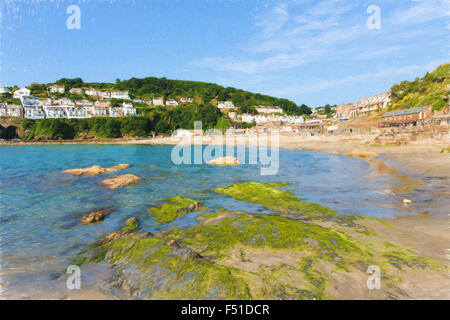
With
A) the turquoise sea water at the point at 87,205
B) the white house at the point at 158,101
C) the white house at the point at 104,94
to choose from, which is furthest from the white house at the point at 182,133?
the white house at the point at 104,94

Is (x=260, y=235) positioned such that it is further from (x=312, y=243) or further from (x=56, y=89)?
(x=56, y=89)

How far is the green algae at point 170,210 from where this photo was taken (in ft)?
28.9

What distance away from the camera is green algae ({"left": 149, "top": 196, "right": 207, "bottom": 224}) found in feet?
28.9

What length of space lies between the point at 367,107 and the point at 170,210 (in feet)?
425

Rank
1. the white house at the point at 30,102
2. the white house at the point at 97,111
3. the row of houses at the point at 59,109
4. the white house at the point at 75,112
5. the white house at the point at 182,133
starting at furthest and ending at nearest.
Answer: the white house at the point at 97,111
the white house at the point at 75,112
the white house at the point at 30,102
the row of houses at the point at 59,109
the white house at the point at 182,133

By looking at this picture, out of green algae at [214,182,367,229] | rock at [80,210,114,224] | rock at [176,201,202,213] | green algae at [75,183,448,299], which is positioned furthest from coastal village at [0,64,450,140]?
rock at [80,210,114,224]

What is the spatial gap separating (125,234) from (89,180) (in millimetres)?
11815

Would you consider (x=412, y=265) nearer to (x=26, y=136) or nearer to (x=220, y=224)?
(x=220, y=224)

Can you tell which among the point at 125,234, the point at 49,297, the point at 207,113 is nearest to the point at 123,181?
the point at 125,234

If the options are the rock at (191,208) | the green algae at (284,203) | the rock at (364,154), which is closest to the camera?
the green algae at (284,203)

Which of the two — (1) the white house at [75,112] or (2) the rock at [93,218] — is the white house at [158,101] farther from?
(2) the rock at [93,218]

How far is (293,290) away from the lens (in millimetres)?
3920

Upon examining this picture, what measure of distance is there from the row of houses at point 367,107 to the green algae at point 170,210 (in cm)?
11029

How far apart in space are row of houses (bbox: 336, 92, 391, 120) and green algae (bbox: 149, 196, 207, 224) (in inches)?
4342
